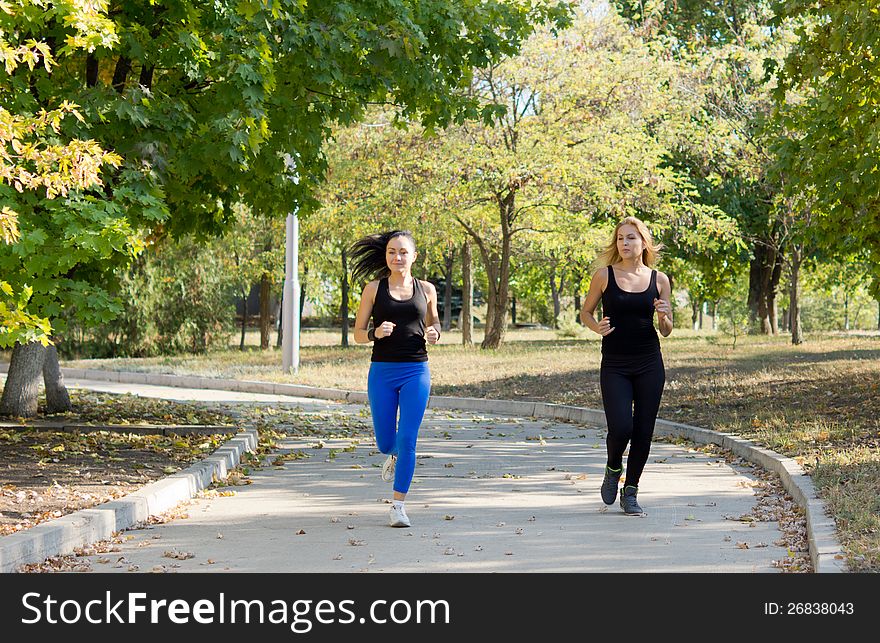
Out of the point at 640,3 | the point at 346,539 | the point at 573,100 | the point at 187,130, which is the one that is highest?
the point at 640,3

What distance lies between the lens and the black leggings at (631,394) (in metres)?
8.18

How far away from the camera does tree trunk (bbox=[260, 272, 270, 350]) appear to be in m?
35.0

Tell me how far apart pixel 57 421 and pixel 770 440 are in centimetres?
806

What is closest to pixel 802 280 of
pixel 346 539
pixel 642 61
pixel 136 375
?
pixel 642 61

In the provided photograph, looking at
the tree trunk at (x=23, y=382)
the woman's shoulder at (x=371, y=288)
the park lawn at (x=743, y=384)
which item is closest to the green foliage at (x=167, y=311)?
the park lawn at (x=743, y=384)

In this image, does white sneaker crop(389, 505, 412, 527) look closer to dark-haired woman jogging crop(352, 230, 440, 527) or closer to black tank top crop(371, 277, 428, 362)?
dark-haired woman jogging crop(352, 230, 440, 527)

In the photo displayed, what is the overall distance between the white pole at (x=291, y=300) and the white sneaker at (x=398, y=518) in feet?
49.4

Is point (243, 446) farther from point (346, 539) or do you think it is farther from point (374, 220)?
point (374, 220)

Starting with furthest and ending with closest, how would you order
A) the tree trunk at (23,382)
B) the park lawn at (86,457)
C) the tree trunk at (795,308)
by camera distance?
1. the tree trunk at (795,308)
2. the tree trunk at (23,382)
3. the park lawn at (86,457)

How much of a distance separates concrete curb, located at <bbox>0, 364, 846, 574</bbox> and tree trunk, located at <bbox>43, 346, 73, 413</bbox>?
527cm

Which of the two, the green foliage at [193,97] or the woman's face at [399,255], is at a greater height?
the green foliage at [193,97]

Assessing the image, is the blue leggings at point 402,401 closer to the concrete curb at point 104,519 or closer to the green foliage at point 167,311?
the concrete curb at point 104,519

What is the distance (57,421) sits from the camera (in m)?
14.0

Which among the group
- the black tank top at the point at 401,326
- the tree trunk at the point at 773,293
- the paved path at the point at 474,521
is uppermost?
the tree trunk at the point at 773,293
